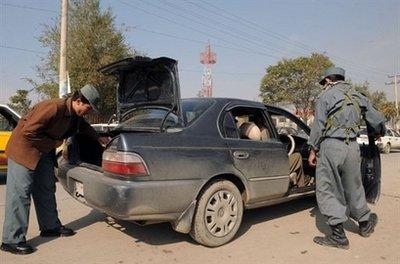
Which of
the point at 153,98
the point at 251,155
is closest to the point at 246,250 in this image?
the point at 251,155

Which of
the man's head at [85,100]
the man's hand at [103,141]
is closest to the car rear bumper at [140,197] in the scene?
the man's head at [85,100]

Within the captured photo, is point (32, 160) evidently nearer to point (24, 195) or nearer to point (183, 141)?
point (24, 195)

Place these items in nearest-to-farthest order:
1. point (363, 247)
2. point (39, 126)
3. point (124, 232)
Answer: point (39, 126) → point (363, 247) → point (124, 232)

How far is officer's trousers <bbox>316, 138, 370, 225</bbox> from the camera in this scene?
15.9ft

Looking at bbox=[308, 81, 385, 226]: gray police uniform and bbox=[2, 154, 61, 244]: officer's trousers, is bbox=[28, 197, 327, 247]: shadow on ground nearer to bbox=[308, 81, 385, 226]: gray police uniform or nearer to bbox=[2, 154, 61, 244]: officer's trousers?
bbox=[2, 154, 61, 244]: officer's trousers

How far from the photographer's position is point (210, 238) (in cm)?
462

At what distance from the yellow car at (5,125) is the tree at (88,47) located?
11564 mm

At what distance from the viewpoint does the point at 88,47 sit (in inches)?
808

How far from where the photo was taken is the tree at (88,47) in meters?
20.4

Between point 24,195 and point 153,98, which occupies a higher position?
point 153,98

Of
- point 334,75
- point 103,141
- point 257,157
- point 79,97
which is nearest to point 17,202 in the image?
point 79,97

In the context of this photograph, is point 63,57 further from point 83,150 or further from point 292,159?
point 292,159

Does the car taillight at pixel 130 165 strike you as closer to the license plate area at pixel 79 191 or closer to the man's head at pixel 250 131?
the license plate area at pixel 79 191

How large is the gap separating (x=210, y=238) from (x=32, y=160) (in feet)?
6.53
